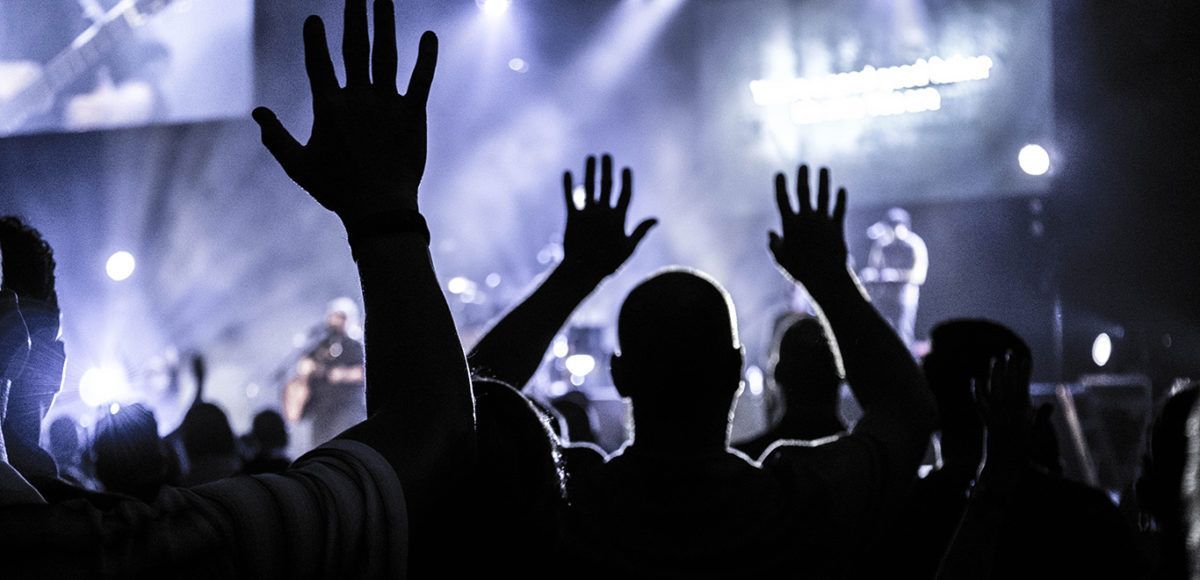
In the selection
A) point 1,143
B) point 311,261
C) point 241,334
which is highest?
point 1,143

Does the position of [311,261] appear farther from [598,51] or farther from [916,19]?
[916,19]

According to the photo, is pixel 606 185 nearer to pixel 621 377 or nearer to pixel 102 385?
pixel 621 377

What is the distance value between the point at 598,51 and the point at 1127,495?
11965 millimetres

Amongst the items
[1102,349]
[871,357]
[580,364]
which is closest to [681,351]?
[871,357]

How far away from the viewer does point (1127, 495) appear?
3.24 metres

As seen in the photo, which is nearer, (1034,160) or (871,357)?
(871,357)

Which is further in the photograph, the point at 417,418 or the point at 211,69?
the point at 211,69

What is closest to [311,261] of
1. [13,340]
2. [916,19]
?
[916,19]

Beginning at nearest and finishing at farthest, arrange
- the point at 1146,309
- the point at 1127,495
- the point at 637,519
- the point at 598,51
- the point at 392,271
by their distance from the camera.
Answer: the point at 392,271
the point at 637,519
the point at 1127,495
the point at 1146,309
the point at 598,51

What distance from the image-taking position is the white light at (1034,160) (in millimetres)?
12781

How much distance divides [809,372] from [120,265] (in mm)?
12793

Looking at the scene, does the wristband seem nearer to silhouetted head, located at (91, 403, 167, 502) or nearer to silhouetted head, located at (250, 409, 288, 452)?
silhouetted head, located at (91, 403, 167, 502)

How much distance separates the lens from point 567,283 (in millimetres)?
2301

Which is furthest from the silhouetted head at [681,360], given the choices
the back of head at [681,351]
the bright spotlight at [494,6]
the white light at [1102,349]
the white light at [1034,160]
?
the white light at [1034,160]
